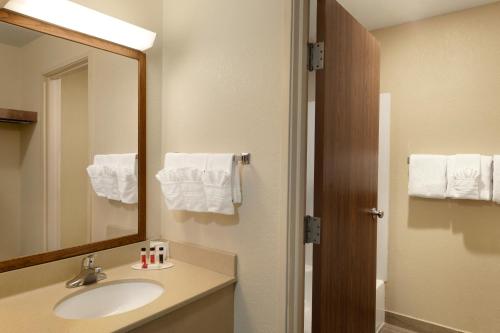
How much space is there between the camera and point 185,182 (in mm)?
1429

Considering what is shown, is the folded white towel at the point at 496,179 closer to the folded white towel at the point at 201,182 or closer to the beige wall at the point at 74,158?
the folded white towel at the point at 201,182

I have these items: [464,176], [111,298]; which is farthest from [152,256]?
[464,176]

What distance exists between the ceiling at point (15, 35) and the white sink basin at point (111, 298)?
1.00 metres

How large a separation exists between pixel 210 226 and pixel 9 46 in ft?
3.56

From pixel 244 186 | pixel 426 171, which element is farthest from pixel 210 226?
pixel 426 171

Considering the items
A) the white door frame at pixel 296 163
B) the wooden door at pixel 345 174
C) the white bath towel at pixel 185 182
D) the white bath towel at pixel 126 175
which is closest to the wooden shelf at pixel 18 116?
the white bath towel at pixel 126 175

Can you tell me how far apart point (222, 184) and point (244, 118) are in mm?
303

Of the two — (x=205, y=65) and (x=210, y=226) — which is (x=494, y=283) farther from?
(x=205, y=65)

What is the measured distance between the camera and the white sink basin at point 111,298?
1210mm

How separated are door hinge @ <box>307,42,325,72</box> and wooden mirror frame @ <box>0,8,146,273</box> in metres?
0.85

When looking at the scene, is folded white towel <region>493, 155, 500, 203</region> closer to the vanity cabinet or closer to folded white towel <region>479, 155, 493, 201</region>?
folded white towel <region>479, 155, 493, 201</region>

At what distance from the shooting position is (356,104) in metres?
1.55

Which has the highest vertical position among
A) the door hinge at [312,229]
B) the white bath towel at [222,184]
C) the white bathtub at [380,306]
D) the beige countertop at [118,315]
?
the white bath towel at [222,184]

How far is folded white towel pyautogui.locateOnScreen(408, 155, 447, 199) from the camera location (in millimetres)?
2227
